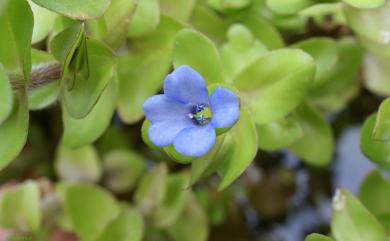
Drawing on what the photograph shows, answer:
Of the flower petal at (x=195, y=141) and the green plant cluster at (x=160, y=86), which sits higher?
the flower petal at (x=195, y=141)

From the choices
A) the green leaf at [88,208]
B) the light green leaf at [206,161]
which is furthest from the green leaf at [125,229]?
the light green leaf at [206,161]

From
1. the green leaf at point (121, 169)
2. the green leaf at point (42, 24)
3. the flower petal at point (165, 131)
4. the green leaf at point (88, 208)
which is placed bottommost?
the green leaf at point (121, 169)

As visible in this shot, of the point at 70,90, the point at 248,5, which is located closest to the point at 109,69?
the point at 70,90

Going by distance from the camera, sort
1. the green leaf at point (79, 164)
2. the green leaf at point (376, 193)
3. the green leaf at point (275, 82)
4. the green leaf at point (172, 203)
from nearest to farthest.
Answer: the green leaf at point (275, 82)
the green leaf at point (376, 193)
the green leaf at point (172, 203)
the green leaf at point (79, 164)

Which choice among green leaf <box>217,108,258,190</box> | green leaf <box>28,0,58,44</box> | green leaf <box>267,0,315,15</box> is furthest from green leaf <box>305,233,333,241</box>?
green leaf <box>28,0,58,44</box>

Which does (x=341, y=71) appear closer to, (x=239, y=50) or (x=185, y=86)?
(x=239, y=50)

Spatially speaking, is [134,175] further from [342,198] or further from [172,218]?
[342,198]

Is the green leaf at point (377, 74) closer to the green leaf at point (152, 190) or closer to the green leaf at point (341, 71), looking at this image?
the green leaf at point (341, 71)
